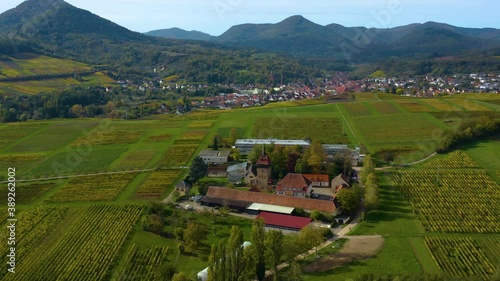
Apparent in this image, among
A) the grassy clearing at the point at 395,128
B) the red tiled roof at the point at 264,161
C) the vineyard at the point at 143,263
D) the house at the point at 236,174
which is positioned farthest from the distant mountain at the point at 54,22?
the vineyard at the point at 143,263

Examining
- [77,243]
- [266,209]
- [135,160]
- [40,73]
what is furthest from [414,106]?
[40,73]

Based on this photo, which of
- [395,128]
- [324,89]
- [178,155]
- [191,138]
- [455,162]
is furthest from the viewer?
[324,89]

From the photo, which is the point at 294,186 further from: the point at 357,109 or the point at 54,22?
the point at 54,22

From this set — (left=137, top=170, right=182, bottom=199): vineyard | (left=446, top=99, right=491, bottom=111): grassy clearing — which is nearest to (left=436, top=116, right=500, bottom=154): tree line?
(left=446, top=99, right=491, bottom=111): grassy clearing

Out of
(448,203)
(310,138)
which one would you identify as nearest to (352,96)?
(310,138)

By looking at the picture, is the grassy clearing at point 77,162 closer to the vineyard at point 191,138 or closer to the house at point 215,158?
the vineyard at point 191,138

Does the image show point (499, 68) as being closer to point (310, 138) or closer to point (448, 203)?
point (310, 138)
